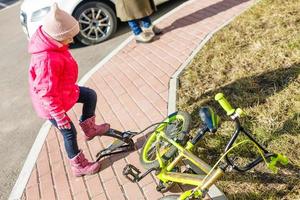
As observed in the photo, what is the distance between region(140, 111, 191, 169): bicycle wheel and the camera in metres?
3.91

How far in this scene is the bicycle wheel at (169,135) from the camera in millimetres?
3914

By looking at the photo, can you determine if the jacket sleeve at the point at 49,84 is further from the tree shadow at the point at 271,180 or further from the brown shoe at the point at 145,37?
the brown shoe at the point at 145,37

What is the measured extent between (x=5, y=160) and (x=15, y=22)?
7078 mm

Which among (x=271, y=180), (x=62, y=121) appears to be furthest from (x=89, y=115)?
(x=271, y=180)

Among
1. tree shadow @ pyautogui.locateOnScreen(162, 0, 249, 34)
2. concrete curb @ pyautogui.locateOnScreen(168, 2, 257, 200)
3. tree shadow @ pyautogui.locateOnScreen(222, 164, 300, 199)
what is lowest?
tree shadow @ pyautogui.locateOnScreen(222, 164, 300, 199)

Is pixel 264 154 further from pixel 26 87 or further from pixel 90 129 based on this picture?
pixel 26 87

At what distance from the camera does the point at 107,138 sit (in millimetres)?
5141

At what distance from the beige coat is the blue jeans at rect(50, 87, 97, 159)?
2783 millimetres

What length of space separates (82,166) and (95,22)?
4.01 meters

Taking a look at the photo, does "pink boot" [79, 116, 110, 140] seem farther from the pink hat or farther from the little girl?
the pink hat

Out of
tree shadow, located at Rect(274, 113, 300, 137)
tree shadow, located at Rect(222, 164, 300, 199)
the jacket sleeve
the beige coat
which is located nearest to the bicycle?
tree shadow, located at Rect(222, 164, 300, 199)

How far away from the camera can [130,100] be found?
571 centimetres

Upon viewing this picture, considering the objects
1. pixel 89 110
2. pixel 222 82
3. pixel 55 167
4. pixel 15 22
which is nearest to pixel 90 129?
pixel 89 110

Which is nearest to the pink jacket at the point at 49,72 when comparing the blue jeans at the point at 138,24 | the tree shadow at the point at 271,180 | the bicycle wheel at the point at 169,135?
the bicycle wheel at the point at 169,135
